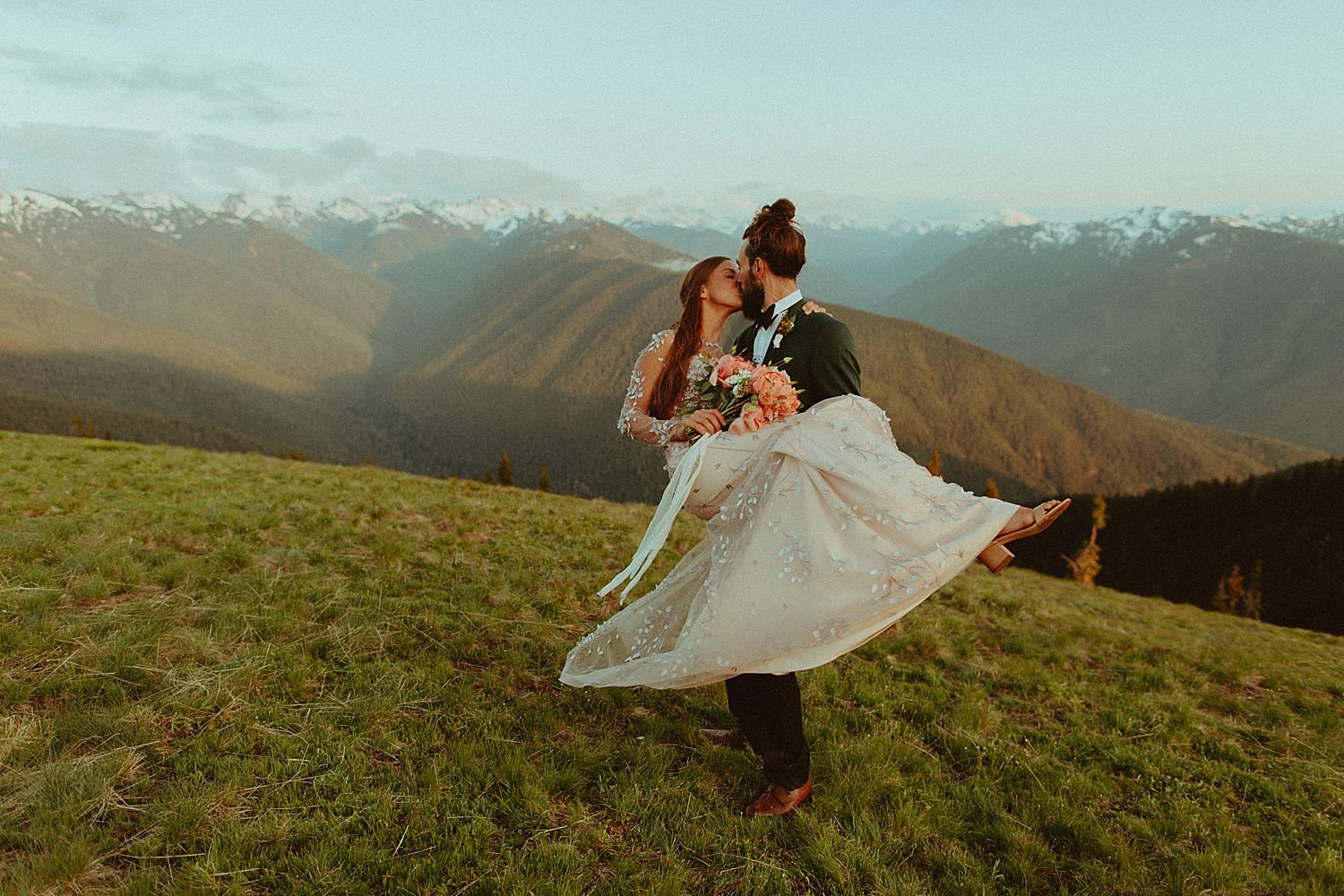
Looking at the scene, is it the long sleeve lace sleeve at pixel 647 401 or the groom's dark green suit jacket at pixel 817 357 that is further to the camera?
the long sleeve lace sleeve at pixel 647 401

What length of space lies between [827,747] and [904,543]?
202 centimetres

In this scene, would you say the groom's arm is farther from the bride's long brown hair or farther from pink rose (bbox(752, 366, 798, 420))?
the bride's long brown hair

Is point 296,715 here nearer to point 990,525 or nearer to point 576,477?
point 990,525

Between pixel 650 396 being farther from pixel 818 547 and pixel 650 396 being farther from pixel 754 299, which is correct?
pixel 818 547

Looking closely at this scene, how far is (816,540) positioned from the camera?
374cm

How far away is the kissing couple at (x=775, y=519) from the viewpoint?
12.1ft

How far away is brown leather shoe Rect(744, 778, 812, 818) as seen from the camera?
414cm

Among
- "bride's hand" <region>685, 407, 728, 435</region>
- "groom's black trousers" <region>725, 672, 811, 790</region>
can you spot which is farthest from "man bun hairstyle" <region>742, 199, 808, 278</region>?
"groom's black trousers" <region>725, 672, 811, 790</region>

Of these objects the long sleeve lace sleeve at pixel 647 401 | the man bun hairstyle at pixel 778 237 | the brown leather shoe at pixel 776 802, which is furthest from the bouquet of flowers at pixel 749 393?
the brown leather shoe at pixel 776 802

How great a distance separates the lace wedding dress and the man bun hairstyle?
37.9 inches

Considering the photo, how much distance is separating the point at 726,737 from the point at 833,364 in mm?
2866

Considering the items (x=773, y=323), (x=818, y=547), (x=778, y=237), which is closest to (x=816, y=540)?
(x=818, y=547)

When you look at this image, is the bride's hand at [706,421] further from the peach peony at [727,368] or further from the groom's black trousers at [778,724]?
the groom's black trousers at [778,724]

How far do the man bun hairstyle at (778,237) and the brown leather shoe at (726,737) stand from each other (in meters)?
3.37
